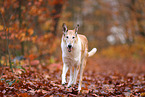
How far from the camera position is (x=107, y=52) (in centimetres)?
2606

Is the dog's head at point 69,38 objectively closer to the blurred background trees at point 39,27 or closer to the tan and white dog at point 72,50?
the tan and white dog at point 72,50

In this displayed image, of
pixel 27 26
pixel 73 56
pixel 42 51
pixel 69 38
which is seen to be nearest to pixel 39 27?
pixel 42 51

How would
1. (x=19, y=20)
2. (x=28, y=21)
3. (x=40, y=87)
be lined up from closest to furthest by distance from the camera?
(x=40, y=87), (x=19, y=20), (x=28, y=21)

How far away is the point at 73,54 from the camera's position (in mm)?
5246

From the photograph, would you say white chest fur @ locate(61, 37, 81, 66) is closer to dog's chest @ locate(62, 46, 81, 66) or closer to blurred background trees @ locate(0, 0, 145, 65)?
dog's chest @ locate(62, 46, 81, 66)

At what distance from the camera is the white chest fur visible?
521cm

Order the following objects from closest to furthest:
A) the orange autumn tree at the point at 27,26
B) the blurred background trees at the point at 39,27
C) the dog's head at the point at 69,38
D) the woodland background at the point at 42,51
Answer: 1. the dog's head at the point at 69,38
2. the woodland background at the point at 42,51
3. the orange autumn tree at the point at 27,26
4. the blurred background trees at the point at 39,27

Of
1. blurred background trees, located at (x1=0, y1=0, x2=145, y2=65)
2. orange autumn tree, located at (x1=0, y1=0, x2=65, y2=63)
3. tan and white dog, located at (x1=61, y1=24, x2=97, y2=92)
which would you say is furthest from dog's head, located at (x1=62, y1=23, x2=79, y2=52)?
orange autumn tree, located at (x1=0, y1=0, x2=65, y2=63)

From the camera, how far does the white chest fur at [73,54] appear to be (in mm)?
5211

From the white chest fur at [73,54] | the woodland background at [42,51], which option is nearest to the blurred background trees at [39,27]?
the woodland background at [42,51]

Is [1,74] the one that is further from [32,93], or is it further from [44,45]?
[44,45]

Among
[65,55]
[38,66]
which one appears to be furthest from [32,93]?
[38,66]

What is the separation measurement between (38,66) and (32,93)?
4377mm

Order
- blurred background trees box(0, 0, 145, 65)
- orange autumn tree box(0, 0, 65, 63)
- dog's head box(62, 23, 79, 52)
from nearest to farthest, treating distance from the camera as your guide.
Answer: dog's head box(62, 23, 79, 52) < orange autumn tree box(0, 0, 65, 63) < blurred background trees box(0, 0, 145, 65)
